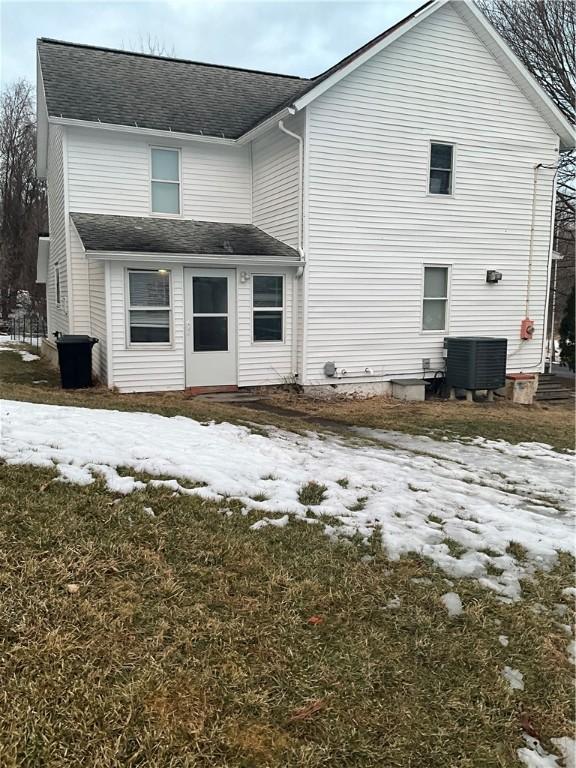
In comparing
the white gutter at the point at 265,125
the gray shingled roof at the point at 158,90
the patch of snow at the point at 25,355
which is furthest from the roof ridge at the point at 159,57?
the patch of snow at the point at 25,355

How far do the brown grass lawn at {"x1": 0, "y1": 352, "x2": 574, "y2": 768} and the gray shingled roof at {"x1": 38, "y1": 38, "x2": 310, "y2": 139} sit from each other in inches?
398

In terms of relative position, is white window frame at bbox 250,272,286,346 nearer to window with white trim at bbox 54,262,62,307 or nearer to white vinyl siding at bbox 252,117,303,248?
white vinyl siding at bbox 252,117,303,248

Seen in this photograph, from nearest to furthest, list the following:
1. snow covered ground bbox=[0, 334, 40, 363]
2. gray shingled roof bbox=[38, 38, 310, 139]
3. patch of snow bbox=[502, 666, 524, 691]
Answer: patch of snow bbox=[502, 666, 524, 691] < gray shingled roof bbox=[38, 38, 310, 139] < snow covered ground bbox=[0, 334, 40, 363]

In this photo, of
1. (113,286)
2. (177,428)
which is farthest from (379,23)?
(177,428)

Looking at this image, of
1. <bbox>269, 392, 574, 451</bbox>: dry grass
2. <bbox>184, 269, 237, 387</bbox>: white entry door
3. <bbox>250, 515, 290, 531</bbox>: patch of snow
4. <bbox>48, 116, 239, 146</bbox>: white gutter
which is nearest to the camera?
<bbox>250, 515, 290, 531</bbox>: patch of snow

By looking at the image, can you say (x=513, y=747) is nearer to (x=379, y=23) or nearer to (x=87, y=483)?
(x=87, y=483)

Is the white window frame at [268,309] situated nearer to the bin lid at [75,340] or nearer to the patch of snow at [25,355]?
the bin lid at [75,340]

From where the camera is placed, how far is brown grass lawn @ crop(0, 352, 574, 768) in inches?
92.9

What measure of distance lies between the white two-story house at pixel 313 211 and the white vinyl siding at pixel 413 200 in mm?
33

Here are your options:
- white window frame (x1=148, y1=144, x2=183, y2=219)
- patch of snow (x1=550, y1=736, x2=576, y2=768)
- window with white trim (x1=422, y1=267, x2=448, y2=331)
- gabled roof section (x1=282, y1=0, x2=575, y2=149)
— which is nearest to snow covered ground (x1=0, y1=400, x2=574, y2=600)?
patch of snow (x1=550, y1=736, x2=576, y2=768)

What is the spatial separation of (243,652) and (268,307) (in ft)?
30.4

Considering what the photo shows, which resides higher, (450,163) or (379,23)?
(379,23)

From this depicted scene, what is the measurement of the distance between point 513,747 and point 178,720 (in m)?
1.41

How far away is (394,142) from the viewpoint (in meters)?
11.9
